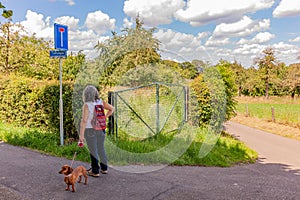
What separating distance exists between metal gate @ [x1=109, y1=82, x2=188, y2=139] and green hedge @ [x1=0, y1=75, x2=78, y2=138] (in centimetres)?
136

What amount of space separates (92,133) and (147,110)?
4130 millimetres

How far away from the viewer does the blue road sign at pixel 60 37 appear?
682cm

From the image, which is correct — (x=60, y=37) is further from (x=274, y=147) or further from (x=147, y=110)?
(x=274, y=147)

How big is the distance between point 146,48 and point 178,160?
271 cm

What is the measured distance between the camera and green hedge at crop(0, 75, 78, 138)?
8141mm

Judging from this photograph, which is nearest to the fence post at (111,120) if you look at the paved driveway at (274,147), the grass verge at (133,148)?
the grass verge at (133,148)

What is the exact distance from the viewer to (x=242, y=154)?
8.81 meters

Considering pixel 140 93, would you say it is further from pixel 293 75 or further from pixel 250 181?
pixel 293 75

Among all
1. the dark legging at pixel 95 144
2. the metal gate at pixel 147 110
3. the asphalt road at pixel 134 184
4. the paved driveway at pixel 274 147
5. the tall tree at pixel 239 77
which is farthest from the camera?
the tall tree at pixel 239 77

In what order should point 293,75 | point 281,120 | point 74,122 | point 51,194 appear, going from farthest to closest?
point 293,75
point 281,120
point 74,122
point 51,194

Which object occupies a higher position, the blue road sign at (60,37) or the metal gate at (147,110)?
the blue road sign at (60,37)

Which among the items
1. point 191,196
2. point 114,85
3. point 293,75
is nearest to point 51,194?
point 191,196

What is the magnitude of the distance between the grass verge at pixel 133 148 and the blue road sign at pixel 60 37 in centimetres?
240

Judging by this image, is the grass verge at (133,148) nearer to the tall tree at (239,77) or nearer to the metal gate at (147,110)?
the metal gate at (147,110)
